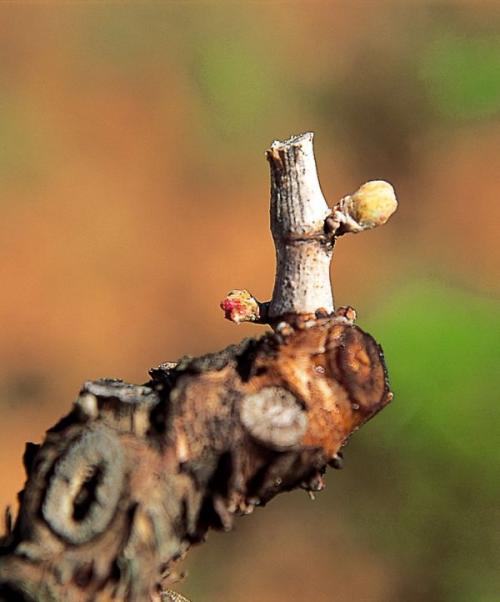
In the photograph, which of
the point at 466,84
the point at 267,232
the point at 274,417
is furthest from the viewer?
the point at 466,84

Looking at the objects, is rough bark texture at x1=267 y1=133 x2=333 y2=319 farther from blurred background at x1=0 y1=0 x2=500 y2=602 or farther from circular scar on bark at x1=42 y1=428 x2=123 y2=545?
blurred background at x1=0 y1=0 x2=500 y2=602

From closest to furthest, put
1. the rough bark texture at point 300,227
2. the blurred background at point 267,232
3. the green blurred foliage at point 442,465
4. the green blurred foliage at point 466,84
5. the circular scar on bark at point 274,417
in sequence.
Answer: the circular scar on bark at point 274,417
the rough bark texture at point 300,227
the green blurred foliage at point 442,465
the blurred background at point 267,232
the green blurred foliage at point 466,84

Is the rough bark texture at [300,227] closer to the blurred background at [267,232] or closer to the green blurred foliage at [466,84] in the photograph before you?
the blurred background at [267,232]

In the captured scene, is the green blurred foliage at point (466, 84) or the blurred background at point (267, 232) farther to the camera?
the green blurred foliage at point (466, 84)

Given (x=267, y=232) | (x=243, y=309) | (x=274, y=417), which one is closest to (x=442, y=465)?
(x=267, y=232)

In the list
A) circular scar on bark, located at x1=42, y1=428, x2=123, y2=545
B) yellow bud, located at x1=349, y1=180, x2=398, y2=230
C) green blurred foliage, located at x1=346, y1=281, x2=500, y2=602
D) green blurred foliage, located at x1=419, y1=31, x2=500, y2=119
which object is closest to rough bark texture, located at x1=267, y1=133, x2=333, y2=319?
yellow bud, located at x1=349, y1=180, x2=398, y2=230

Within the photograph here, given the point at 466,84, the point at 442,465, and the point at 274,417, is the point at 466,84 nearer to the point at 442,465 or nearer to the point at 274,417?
the point at 442,465

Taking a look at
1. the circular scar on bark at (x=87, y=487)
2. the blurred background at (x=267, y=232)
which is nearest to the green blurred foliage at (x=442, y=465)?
the blurred background at (x=267, y=232)
